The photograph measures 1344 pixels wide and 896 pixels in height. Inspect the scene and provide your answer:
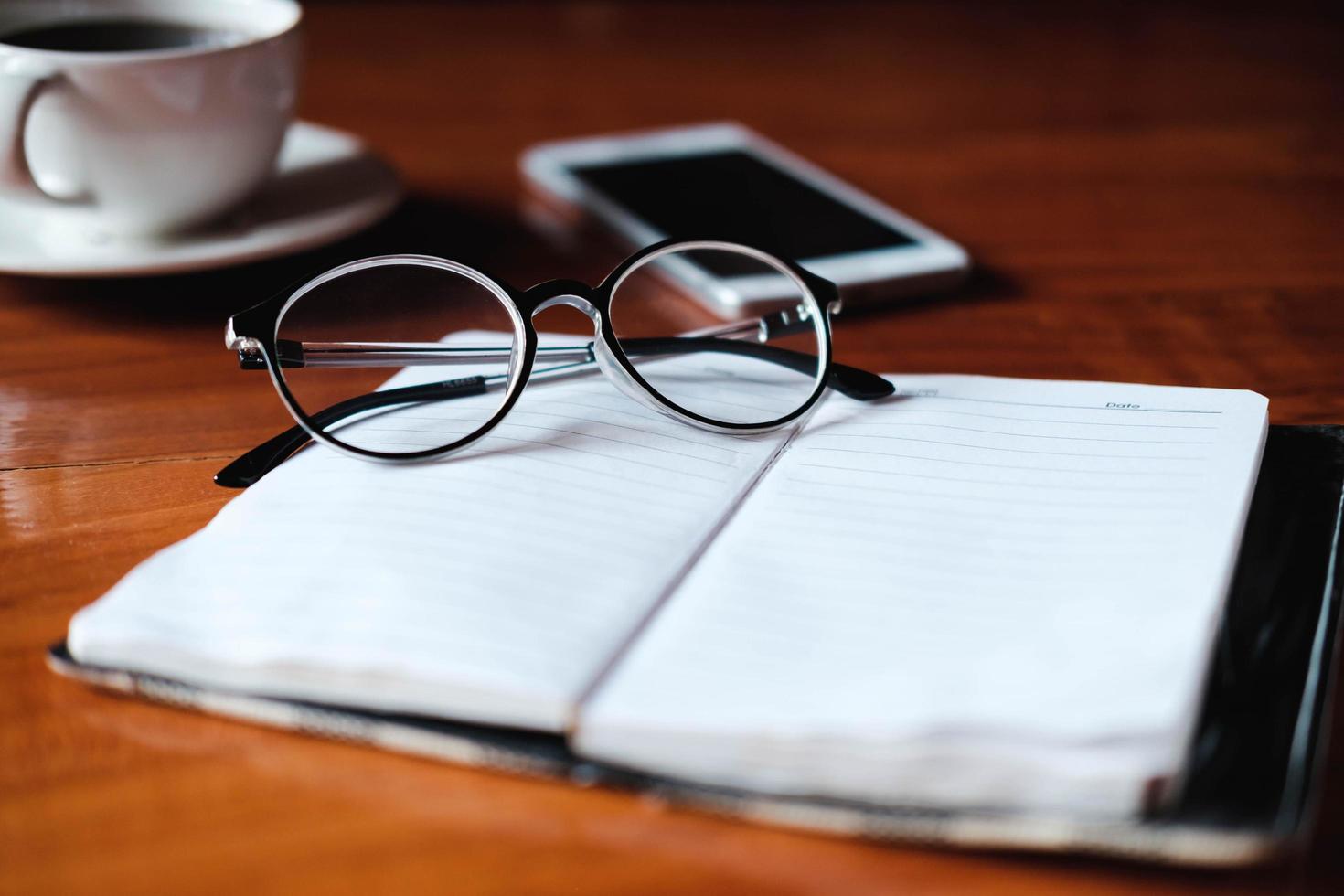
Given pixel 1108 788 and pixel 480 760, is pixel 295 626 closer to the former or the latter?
pixel 480 760

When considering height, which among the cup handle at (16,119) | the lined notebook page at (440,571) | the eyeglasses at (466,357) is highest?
the cup handle at (16,119)

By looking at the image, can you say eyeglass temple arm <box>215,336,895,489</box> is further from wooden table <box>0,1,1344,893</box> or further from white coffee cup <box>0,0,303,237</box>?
white coffee cup <box>0,0,303,237</box>

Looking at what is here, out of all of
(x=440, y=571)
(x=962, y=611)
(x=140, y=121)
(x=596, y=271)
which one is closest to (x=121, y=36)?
(x=140, y=121)

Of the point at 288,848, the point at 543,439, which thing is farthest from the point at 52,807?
the point at 543,439

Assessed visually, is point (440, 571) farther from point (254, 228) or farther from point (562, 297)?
point (254, 228)

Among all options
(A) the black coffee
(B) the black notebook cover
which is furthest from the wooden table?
(A) the black coffee

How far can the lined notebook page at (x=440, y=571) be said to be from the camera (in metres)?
0.36

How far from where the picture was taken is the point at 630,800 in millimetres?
357

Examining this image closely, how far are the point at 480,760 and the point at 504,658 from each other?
29mm

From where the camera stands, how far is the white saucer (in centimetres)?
64

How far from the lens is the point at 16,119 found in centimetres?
61

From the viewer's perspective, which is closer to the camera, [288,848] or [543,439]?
[288,848]

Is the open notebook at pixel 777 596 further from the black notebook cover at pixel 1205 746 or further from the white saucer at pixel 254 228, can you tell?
the white saucer at pixel 254 228

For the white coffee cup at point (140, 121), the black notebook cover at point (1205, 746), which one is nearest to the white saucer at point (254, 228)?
the white coffee cup at point (140, 121)
